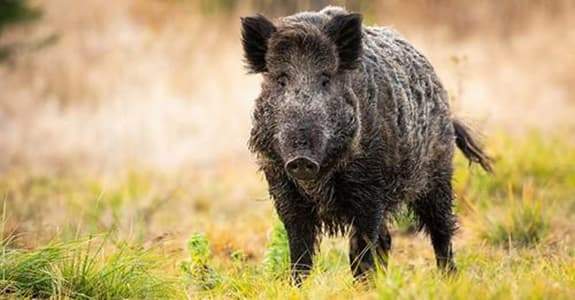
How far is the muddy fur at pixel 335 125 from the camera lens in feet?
20.4

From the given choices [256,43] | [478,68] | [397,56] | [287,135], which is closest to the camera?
[287,135]

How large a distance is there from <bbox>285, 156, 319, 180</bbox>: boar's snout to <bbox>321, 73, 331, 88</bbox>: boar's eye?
2.15 feet

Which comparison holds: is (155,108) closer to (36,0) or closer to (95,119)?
(95,119)

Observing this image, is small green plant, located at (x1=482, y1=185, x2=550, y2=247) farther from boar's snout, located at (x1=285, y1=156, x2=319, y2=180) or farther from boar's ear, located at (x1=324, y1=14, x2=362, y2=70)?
boar's snout, located at (x1=285, y1=156, x2=319, y2=180)

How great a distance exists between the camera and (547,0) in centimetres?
2338

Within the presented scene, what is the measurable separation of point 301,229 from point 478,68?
50.4 ft

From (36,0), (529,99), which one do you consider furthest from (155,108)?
(529,99)

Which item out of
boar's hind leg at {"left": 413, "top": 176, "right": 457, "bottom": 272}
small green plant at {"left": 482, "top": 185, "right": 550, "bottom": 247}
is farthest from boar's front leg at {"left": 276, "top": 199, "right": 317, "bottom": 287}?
small green plant at {"left": 482, "top": 185, "right": 550, "bottom": 247}

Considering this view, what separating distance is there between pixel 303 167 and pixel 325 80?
2.34ft

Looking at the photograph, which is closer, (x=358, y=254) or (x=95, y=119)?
(x=358, y=254)

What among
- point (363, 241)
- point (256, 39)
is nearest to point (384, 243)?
point (363, 241)

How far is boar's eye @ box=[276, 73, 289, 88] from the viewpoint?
6.37m

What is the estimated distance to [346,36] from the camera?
651cm

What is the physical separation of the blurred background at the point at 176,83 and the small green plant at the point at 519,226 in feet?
16.8
